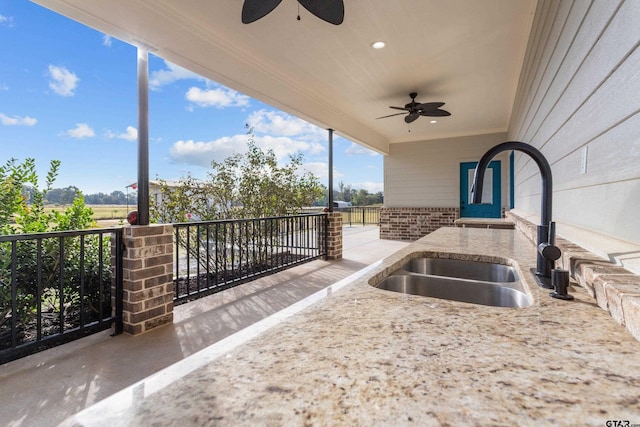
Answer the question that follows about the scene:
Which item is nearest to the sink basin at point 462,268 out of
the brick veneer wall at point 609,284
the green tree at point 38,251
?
the brick veneer wall at point 609,284

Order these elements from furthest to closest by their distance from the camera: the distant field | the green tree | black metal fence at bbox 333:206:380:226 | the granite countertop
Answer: black metal fence at bbox 333:206:380:226 < the distant field < the green tree < the granite countertop

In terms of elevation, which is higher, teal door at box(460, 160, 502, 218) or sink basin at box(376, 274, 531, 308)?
teal door at box(460, 160, 502, 218)

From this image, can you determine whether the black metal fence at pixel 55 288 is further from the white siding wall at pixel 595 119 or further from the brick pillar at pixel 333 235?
the brick pillar at pixel 333 235

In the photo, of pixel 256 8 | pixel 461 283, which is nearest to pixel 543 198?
pixel 461 283

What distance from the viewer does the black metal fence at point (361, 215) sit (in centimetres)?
1206

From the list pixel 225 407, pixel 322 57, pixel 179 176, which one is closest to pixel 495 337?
pixel 225 407

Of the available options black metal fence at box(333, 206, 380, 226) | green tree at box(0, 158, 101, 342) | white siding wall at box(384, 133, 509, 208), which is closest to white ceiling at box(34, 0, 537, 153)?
green tree at box(0, 158, 101, 342)

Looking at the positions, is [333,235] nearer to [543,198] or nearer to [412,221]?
[412,221]

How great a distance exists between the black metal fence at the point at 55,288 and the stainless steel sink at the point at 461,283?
2.19 meters

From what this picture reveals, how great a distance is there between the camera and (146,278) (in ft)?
8.04

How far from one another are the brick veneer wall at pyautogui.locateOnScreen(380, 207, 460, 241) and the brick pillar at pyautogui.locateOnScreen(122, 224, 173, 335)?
20.1 feet

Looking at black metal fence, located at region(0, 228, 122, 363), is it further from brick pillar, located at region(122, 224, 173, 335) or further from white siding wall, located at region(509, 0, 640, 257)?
white siding wall, located at region(509, 0, 640, 257)

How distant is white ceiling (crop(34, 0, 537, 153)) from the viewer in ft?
8.45

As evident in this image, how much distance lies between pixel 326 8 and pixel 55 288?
2.90m
